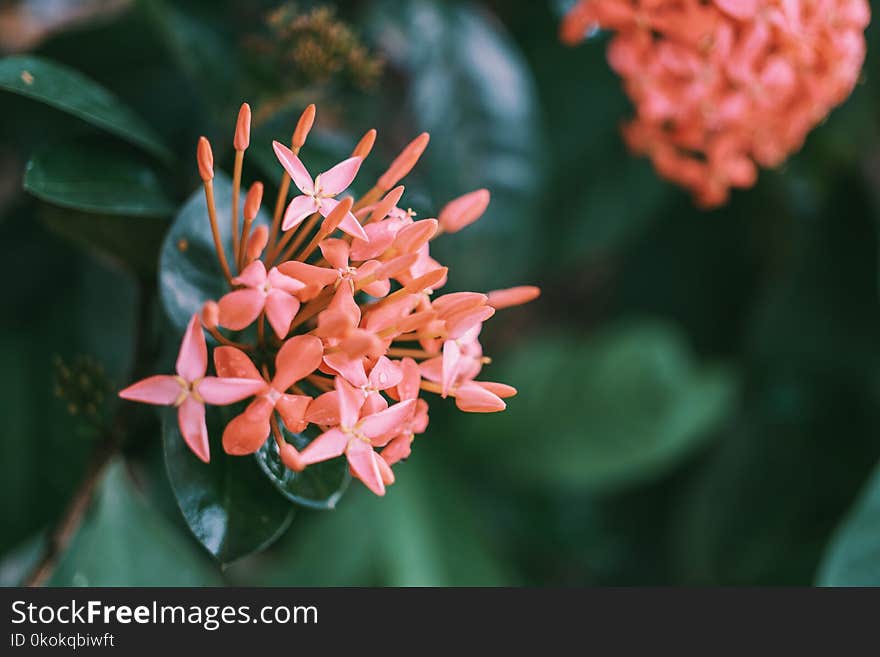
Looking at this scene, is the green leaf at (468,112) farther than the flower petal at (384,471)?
Yes

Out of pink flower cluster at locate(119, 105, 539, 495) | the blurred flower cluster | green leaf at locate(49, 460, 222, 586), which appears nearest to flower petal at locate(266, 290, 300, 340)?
pink flower cluster at locate(119, 105, 539, 495)

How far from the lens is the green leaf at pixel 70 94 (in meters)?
0.43

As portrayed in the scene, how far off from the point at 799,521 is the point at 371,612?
63 centimetres

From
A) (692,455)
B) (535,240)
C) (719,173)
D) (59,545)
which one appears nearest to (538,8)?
(535,240)

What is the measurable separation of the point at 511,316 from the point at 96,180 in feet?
2.60

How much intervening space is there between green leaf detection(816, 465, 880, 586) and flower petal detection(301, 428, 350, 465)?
1.40ft

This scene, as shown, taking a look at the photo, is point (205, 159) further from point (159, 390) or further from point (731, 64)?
point (731, 64)

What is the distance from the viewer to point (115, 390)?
1.70 feet

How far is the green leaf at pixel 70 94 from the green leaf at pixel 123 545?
312 millimetres

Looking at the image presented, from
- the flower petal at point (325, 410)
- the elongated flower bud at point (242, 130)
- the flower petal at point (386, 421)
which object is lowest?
the flower petal at point (386, 421)

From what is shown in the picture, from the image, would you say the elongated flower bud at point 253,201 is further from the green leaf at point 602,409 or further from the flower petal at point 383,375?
the green leaf at point 602,409

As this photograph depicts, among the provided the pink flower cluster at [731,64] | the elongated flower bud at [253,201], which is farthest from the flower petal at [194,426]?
the pink flower cluster at [731,64]

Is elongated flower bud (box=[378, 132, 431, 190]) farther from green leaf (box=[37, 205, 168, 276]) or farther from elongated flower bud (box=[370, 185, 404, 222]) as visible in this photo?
green leaf (box=[37, 205, 168, 276])

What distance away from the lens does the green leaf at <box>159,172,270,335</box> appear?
451 mm
